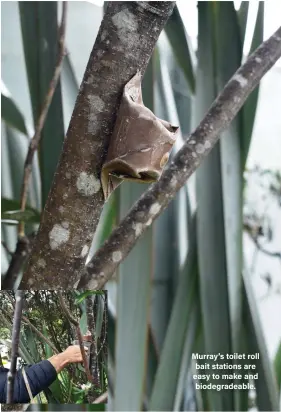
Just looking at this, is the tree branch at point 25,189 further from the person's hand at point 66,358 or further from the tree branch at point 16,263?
the person's hand at point 66,358

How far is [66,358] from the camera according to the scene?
1.29 feet

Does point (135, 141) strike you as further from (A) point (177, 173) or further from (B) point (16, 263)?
(B) point (16, 263)

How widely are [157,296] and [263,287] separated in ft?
0.63

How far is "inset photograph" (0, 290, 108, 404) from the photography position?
1.23 feet

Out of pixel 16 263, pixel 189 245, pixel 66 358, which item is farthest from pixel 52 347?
pixel 189 245

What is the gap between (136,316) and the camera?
1.98 feet

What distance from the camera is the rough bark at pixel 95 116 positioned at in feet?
0.97

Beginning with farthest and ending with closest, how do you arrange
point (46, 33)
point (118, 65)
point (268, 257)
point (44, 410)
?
1. point (268, 257)
2. point (46, 33)
3. point (44, 410)
4. point (118, 65)

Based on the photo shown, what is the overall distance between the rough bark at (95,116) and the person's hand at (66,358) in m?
0.11

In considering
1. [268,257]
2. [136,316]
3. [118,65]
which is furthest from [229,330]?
[118,65]

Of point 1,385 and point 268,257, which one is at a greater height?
point 268,257

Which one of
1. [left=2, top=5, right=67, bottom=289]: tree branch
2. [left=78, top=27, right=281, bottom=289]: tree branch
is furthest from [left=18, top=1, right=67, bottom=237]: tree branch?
[left=78, top=27, right=281, bottom=289]: tree branch

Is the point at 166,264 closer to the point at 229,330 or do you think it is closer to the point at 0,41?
the point at 229,330

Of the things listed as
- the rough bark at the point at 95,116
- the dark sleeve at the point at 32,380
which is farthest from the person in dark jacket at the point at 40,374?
the rough bark at the point at 95,116
